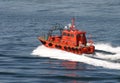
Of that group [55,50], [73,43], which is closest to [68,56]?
[73,43]

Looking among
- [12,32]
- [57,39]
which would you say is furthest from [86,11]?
[57,39]

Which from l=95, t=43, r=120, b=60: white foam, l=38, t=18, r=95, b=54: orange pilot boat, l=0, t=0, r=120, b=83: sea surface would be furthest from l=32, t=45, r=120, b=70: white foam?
l=95, t=43, r=120, b=60: white foam

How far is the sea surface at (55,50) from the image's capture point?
5753 cm

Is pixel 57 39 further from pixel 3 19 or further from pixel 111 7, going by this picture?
pixel 111 7

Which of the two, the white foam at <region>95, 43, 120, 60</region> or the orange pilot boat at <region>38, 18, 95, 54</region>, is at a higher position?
the orange pilot boat at <region>38, 18, 95, 54</region>

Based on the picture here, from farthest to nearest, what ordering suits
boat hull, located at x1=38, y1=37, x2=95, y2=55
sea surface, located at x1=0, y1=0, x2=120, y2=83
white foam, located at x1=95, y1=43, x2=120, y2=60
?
1. boat hull, located at x1=38, y1=37, x2=95, y2=55
2. white foam, located at x1=95, y1=43, x2=120, y2=60
3. sea surface, located at x1=0, y1=0, x2=120, y2=83

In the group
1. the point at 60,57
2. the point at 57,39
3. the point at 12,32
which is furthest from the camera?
the point at 12,32

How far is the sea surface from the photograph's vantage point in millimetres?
57531

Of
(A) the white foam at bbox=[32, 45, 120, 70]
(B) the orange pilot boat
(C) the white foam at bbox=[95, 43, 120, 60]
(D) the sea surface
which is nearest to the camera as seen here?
(D) the sea surface

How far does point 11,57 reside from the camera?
69.1 meters

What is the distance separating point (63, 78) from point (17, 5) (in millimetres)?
92814

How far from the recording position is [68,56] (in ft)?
224

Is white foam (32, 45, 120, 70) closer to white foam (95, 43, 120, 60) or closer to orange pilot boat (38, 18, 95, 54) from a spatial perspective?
orange pilot boat (38, 18, 95, 54)

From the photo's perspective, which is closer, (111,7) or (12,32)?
(12,32)
